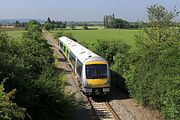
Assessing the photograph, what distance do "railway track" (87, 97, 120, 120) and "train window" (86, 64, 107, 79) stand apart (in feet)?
4.98

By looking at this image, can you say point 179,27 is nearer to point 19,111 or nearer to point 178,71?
point 178,71

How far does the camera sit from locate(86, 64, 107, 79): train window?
2213 cm

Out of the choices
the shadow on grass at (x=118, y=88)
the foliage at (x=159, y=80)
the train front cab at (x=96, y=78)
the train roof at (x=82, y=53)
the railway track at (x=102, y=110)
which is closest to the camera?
the foliage at (x=159, y=80)

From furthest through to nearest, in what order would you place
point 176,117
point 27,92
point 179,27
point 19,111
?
point 179,27 < point 176,117 < point 27,92 < point 19,111

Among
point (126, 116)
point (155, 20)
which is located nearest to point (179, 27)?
point (155, 20)

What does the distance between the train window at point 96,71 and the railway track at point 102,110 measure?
59.7 inches

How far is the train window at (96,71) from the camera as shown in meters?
22.1

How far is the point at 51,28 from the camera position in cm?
15575

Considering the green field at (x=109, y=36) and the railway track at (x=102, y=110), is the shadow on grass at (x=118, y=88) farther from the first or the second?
the green field at (x=109, y=36)

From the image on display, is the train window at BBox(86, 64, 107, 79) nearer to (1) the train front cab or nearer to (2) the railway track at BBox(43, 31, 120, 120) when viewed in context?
(1) the train front cab

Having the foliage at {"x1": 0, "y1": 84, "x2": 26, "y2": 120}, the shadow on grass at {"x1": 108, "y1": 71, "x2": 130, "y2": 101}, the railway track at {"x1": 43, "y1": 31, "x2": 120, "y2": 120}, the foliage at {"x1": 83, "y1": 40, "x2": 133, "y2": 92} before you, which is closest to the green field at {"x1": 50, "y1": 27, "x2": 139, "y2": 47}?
the foliage at {"x1": 83, "y1": 40, "x2": 133, "y2": 92}

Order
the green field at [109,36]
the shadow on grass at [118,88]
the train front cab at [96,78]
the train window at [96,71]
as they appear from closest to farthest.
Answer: the train front cab at [96,78]
the train window at [96,71]
the shadow on grass at [118,88]
the green field at [109,36]

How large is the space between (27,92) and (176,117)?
6.52 m

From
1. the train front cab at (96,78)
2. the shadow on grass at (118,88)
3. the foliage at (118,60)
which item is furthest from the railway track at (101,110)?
the foliage at (118,60)
